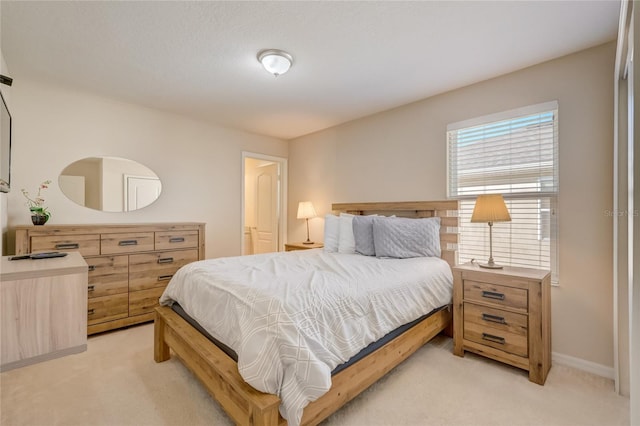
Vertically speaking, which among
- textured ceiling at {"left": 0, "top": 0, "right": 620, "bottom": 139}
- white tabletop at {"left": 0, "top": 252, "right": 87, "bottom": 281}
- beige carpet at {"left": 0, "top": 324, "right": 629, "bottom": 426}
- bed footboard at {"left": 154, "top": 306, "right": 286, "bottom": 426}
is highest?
textured ceiling at {"left": 0, "top": 0, "right": 620, "bottom": 139}

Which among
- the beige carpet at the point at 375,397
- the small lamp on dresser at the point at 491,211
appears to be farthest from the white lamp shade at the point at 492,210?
the beige carpet at the point at 375,397

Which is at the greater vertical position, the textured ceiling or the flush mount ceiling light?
the textured ceiling

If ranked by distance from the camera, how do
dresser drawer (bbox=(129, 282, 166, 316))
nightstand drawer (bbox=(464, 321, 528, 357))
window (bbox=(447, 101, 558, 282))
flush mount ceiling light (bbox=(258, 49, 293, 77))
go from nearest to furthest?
nightstand drawer (bbox=(464, 321, 528, 357)) → flush mount ceiling light (bbox=(258, 49, 293, 77)) → window (bbox=(447, 101, 558, 282)) → dresser drawer (bbox=(129, 282, 166, 316))

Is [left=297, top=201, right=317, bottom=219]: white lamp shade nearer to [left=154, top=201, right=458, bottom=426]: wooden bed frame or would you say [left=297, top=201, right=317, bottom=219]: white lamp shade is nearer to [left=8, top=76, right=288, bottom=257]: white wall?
[left=8, top=76, right=288, bottom=257]: white wall

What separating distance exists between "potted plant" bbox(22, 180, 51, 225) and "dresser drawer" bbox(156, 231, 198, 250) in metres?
0.93

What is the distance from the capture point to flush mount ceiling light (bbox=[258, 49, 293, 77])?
2.23 metres

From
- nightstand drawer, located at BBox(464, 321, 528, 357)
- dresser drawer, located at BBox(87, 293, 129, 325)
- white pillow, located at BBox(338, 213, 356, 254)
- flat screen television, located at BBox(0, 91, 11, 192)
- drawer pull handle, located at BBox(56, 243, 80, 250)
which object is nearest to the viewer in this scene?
flat screen television, located at BBox(0, 91, 11, 192)

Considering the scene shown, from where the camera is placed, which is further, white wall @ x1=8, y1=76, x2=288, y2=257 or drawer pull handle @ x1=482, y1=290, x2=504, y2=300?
white wall @ x1=8, y1=76, x2=288, y2=257

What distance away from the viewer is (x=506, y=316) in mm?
2131

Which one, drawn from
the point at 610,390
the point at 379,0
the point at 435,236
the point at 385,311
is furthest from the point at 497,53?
the point at 610,390

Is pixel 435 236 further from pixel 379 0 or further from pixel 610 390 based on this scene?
pixel 379 0

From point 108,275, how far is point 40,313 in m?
1.89

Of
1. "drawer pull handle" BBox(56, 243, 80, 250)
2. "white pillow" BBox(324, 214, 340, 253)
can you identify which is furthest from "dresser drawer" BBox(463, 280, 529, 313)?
"drawer pull handle" BBox(56, 243, 80, 250)

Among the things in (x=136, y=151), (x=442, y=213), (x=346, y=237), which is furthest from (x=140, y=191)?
(x=442, y=213)
